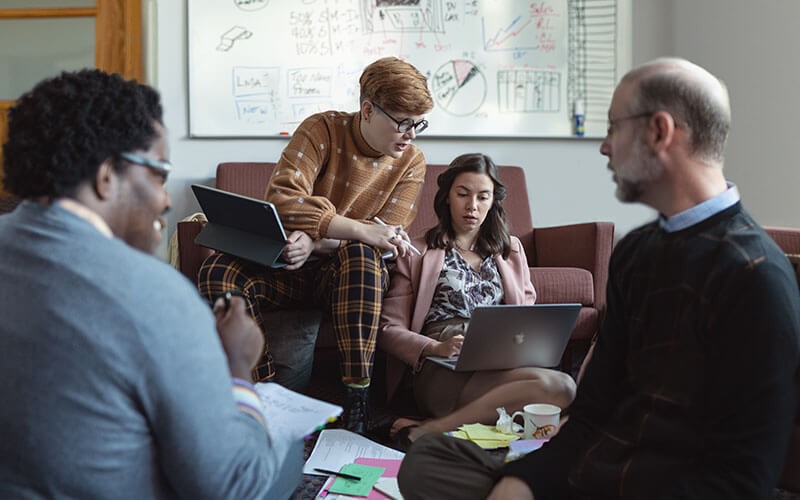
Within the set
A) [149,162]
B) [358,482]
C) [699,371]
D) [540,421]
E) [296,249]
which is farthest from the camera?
[296,249]

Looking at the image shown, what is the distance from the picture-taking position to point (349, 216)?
98.3 inches

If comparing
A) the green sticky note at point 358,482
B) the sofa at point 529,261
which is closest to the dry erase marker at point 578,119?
the sofa at point 529,261

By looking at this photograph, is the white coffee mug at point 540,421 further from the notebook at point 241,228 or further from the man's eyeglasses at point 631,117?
the man's eyeglasses at point 631,117

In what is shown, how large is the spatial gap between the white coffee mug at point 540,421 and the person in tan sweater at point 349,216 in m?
0.49

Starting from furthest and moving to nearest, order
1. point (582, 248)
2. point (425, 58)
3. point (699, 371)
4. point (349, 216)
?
point (425, 58) < point (582, 248) < point (349, 216) < point (699, 371)

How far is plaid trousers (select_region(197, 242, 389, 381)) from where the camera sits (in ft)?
7.23

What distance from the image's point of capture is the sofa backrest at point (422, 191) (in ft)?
10.8

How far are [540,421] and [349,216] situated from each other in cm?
94

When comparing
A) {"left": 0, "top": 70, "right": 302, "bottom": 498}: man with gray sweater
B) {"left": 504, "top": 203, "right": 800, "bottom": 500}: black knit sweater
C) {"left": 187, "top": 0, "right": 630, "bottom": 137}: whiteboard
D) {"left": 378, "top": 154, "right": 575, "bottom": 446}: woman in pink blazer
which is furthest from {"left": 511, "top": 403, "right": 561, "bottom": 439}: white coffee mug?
{"left": 187, "top": 0, "right": 630, "bottom": 137}: whiteboard

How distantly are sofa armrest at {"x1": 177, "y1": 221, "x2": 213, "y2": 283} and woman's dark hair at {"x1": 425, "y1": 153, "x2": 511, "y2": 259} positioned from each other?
75 centimetres

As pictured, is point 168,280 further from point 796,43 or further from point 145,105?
point 796,43

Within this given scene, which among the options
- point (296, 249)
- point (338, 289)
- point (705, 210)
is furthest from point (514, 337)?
→ point (705, 210)

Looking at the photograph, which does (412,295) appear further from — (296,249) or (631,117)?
(631,117)

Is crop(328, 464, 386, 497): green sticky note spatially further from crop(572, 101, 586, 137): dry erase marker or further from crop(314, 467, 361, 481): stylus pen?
crop(572, 101, 586, 137): dry erase marker
